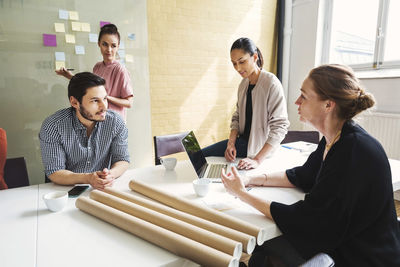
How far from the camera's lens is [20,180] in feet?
6.01

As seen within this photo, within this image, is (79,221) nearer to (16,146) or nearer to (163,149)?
(163,149)

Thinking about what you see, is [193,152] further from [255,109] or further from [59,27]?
[59,27]

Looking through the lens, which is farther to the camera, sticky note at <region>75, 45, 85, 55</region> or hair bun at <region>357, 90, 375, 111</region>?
sticky note at <region>75, 45, 85, 55</region>

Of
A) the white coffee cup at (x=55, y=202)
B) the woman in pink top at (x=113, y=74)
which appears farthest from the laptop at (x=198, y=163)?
the woman in pink top at (x=113, y=74)

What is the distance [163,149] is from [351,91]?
1.60m

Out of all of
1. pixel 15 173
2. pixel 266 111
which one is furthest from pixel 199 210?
pixel 15 173

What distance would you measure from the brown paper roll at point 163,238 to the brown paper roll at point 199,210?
14cm

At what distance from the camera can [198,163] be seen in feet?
5.16

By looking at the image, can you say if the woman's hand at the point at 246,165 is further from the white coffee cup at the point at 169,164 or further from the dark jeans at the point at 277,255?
the dark jeans at the point at 277,255

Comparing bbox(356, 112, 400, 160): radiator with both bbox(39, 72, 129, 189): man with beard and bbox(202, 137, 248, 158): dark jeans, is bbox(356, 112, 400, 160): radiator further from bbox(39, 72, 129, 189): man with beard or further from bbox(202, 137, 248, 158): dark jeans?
bbox(39, 72, 129, 189): man with beard

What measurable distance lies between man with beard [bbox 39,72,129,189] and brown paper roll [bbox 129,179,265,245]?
28 cm

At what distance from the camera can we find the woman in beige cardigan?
1.90 m

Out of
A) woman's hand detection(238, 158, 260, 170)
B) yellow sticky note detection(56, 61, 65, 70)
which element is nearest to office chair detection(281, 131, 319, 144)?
woman's hand detection(238, 158, 260, 170)

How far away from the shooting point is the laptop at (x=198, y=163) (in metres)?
1.47
